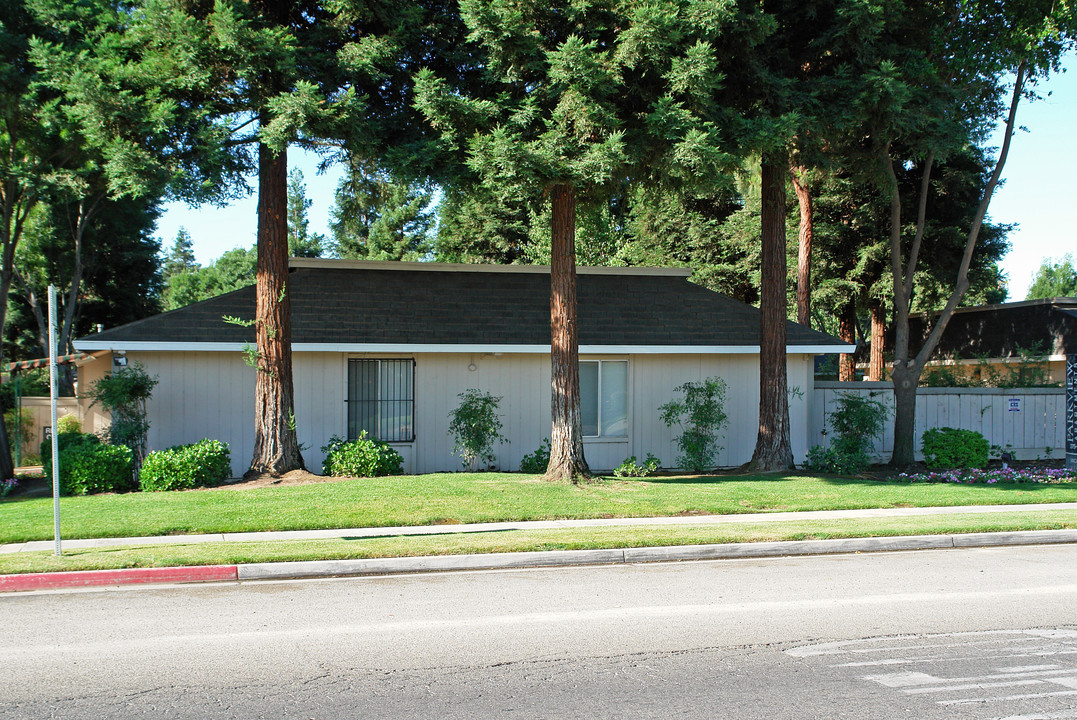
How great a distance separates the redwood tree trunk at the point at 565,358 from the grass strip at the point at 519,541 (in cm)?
338

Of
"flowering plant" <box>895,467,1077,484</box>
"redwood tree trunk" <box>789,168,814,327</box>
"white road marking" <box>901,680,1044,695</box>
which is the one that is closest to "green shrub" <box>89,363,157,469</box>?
"white road marking" <box>901,680,1044,695</box>

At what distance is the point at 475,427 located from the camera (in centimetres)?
1617

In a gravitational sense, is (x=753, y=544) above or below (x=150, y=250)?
below

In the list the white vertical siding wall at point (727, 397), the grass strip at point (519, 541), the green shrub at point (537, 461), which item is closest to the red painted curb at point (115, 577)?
the grass strip at point (519, 541)

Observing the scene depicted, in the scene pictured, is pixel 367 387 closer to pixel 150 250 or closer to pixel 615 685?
pixel 615 685

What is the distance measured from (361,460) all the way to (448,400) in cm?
282

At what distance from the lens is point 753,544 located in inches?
404

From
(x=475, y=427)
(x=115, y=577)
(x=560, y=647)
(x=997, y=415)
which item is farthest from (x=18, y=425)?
(x=997, y=415)

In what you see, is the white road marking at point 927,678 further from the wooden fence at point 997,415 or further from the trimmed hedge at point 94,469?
the wooden fence at point 997,415

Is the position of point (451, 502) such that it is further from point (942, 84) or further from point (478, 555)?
point (942, 84)

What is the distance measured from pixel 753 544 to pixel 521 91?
26.9ft

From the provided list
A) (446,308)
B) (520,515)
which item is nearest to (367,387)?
(446,308)

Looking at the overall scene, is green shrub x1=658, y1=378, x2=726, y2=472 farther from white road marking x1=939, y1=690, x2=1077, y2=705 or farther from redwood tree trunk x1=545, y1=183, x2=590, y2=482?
white road marking x1=939, y1=690, x2=1077, y2=705

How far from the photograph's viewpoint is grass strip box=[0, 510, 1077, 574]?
8914 millimetres
